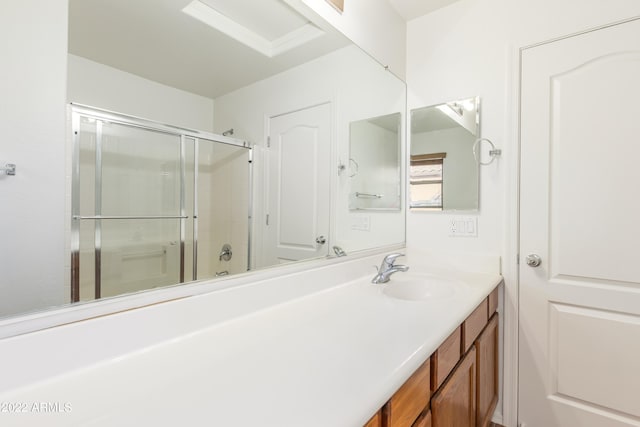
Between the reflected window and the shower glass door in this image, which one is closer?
the shower glass door

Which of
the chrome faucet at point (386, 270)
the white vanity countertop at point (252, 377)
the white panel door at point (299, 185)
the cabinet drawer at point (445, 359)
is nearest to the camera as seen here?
the white vanity countertop at point (252, 377)

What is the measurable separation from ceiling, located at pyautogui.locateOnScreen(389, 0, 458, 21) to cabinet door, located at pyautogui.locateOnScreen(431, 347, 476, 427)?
186 cm

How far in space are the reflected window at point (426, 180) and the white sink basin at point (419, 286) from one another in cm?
48

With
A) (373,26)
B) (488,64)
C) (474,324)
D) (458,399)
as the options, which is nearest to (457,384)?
(458,399)

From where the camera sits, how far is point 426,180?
1.88 metres

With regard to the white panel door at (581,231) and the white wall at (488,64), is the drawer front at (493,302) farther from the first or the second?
the white wall at (488,64)


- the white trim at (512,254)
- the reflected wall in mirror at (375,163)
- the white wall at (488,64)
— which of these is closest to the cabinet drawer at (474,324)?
the white trim at (512,254)

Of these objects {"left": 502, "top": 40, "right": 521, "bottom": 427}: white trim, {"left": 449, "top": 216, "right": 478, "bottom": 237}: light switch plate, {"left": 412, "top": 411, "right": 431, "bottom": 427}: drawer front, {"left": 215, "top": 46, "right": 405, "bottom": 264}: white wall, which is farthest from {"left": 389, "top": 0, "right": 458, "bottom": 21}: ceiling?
{"left": 412, "top": 411, "right": 431, "bottom": 427}: drawer front

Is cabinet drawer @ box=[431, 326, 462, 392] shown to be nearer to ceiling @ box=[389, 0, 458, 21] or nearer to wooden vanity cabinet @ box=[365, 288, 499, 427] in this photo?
wooden vanity cabinet @ box=[365, 288, 499, 427]

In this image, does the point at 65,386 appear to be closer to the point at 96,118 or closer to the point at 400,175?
the point at 96,118

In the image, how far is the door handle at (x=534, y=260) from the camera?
1539 mm

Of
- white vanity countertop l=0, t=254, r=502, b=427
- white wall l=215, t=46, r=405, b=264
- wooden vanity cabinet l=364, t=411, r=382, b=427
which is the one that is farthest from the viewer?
white wall l=215, t=46, r=405, b=264

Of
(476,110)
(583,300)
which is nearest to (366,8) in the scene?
(476,110)

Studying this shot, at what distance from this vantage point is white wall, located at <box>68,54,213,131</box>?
0.71 meters
